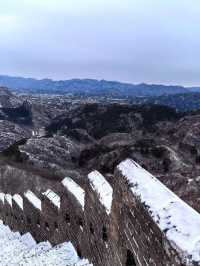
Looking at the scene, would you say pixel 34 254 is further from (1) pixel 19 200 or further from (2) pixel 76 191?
(1) pixel 19 200

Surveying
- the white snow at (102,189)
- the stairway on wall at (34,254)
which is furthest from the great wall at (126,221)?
the stairway on wall at (34,254)

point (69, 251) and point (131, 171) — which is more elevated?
point (131, 171)

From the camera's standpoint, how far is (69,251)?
14.3m

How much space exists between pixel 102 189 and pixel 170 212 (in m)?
4.99

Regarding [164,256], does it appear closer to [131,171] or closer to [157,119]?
[131,171]

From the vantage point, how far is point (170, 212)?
262 inches

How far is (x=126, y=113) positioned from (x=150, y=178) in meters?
134

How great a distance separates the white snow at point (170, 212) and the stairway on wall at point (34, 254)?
4480 mm

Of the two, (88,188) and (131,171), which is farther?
(88,188)

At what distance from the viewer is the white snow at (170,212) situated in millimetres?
5555

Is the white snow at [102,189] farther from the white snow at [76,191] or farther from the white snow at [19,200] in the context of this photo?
the white snow at [19,200]

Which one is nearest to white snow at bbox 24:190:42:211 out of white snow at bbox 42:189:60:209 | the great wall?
white snow at bbox 42:189:60:209

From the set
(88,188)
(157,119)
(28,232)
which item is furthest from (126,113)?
(88,188)

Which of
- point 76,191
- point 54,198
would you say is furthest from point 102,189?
point 54,198
